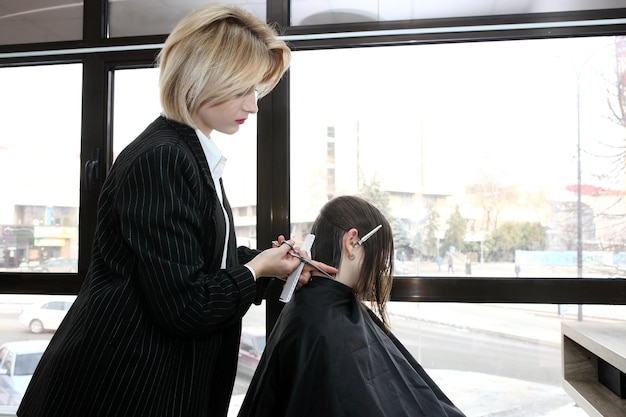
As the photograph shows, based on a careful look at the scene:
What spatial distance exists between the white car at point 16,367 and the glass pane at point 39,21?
1554 millimetres

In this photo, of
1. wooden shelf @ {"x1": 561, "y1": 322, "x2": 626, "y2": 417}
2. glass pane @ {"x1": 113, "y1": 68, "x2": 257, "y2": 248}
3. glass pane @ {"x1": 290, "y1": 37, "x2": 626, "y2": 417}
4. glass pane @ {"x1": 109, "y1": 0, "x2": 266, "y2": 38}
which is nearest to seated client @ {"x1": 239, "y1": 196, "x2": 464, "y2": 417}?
wooden shelf @ {"x1": 561, "y1": 322, "x2": 626, "y2": 417}

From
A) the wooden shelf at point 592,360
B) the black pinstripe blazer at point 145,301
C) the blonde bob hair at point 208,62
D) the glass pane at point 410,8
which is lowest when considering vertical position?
the wooden shelf at point 592,360

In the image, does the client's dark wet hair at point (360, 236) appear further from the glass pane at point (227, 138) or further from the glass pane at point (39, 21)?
the glass pane at point (39, 21)

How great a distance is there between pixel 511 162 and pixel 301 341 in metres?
1.39

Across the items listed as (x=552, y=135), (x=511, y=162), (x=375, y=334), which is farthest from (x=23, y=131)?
(x=552, y=135)

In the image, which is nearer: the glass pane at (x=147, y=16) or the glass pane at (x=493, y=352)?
the glass pane at (x=493, y=352)

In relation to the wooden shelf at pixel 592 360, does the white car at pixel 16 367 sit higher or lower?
lower

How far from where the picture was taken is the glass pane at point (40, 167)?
2.66m

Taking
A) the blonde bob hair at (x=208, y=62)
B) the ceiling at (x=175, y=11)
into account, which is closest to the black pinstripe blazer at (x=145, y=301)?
the blonde bob hair at (x=208, y=62)

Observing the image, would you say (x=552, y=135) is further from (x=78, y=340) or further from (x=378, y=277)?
(x=78, y=340)

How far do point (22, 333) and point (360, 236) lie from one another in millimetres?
2036

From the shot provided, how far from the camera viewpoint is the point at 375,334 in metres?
1.65

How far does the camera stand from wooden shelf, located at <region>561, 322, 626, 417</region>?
175cm

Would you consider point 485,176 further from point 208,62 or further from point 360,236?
point 208,62
